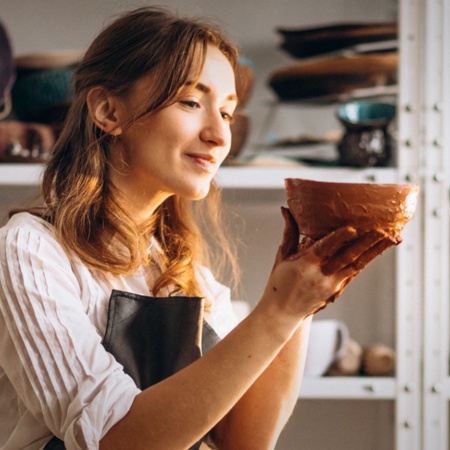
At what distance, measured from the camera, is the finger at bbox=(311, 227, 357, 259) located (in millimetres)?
723

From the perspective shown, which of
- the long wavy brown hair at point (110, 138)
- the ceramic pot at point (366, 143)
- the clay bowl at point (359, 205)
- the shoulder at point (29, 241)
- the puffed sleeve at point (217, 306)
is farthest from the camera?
the ceramic pot at point (366, 143)

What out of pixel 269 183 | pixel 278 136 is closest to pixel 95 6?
pixel 278 136

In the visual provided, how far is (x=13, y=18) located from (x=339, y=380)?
131 centimetres

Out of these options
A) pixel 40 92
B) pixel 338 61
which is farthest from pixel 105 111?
pixel 338 61

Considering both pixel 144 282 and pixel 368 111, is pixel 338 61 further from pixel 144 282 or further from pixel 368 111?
pixel 144 282

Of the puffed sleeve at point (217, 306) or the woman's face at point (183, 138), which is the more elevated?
the woman's face at point (183, 138)

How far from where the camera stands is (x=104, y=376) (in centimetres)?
84

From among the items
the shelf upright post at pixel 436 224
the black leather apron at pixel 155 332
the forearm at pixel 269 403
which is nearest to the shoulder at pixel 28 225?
the black leather apron at pixel 155 332

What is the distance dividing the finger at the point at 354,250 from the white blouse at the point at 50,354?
0.28 m

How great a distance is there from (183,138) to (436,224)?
2.86ft

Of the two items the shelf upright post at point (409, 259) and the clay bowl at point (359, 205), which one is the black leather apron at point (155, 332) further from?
the shelf upright post at point (409, 259)

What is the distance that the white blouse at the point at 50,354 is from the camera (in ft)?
2.68

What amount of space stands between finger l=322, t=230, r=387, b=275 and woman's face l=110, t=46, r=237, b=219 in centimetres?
29

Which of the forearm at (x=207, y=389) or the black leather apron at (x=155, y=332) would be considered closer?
the forearm at (x=207, y=389)
